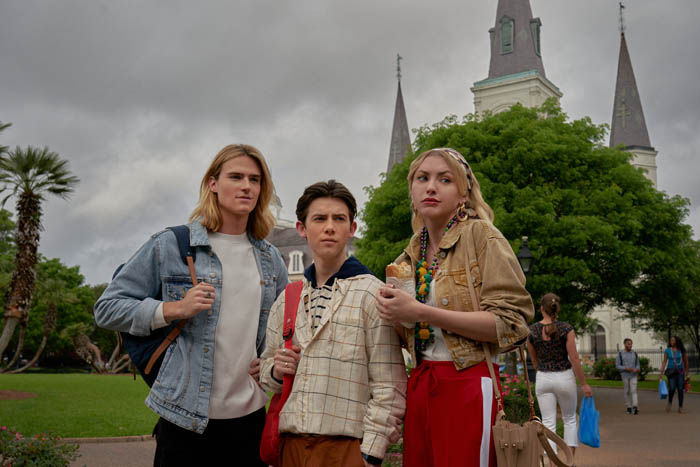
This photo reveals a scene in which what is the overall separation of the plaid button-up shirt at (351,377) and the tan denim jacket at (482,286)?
18 centimetres

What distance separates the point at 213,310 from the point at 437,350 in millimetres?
1204

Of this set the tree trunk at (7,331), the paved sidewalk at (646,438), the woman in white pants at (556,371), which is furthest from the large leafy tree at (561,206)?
the woman in white pants at (556,371)

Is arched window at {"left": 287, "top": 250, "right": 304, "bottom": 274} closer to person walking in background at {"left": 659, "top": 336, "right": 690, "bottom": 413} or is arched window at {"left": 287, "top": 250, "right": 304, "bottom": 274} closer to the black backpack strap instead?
person walking in background at {"left": 659, "top": 336, "right": 690, "bottom": 413}

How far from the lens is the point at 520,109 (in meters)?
27.9

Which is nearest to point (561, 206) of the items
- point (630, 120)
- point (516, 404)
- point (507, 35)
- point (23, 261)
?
point (516, 404)

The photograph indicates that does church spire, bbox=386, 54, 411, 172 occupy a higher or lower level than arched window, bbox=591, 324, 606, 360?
higher

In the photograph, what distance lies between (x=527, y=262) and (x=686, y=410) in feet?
31.8

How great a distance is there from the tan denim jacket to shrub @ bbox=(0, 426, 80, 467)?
5.00 meters

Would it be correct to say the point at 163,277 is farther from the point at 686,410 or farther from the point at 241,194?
the point at 686,410

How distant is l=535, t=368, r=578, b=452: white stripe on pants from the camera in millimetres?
8758

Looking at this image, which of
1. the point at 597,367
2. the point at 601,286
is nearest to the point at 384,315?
the point at 601,286

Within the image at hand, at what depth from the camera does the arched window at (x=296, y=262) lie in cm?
6312

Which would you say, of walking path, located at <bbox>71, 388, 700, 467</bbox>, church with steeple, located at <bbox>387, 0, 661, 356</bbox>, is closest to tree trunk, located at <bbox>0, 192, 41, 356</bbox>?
walking path, located at <bbox>71, 388, 700, 467</bbox>

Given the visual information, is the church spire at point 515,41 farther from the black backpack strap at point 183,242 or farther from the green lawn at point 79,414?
the black backpack strap at point 183,242
